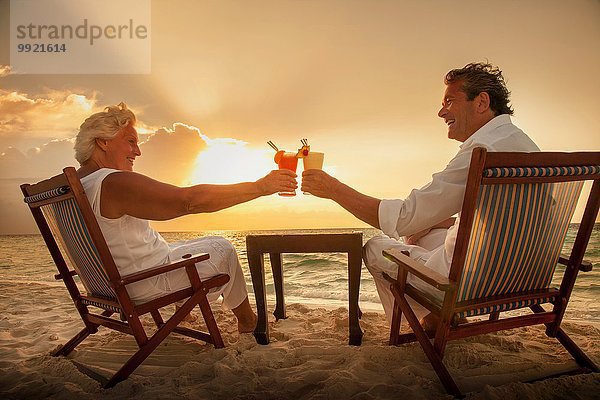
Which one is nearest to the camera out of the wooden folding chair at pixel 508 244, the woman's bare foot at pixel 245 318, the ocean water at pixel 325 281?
the wooden folding chair at pixel 508 244

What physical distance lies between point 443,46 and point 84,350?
8.42m

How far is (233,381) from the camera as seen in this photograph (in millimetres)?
2293

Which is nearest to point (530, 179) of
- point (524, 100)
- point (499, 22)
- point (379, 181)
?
point (499, 22)

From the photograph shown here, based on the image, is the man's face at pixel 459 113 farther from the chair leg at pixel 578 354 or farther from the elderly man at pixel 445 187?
the chair leg at pixel 578 354

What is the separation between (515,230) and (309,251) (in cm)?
127

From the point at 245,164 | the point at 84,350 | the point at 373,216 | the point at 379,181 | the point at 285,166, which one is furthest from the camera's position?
the point at 379,181

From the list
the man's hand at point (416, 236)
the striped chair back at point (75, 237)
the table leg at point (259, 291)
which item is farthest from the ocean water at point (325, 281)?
the striped chair back at point (75, 237)

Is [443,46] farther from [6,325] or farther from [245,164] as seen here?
[6,325]

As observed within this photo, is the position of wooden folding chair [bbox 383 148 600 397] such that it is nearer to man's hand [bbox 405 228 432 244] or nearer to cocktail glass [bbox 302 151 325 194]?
cocktail glass [bbox 302 151 325 194]

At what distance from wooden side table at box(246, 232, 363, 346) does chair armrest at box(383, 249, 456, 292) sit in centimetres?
41

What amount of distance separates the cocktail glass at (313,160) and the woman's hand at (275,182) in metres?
0.14

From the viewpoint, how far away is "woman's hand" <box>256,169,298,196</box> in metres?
2.58

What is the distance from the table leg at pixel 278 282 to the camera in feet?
11.8

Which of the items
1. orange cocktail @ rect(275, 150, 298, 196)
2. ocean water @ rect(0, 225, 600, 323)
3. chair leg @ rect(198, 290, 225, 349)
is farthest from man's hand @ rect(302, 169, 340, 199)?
ocean water @ rect(0, 225, 600, 323)
